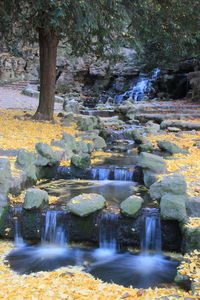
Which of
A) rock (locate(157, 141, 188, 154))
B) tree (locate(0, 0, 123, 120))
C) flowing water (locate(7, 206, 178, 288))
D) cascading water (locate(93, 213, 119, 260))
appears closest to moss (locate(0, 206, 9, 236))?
flowing water (locate(7, 206, 178, 288))

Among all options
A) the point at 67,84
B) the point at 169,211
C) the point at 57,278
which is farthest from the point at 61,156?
the point at 67,84

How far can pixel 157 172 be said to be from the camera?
625 cm

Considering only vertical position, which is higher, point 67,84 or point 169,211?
point 67,84

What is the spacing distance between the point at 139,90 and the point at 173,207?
2000 centimetres

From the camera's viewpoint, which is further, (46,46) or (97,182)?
(46,46)

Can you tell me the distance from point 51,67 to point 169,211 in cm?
820

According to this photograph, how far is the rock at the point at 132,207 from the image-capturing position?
16.2 ft

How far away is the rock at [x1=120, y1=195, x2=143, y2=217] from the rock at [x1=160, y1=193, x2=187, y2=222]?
383 millimetres

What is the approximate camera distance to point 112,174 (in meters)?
7.41

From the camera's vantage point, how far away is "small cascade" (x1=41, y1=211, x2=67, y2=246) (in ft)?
16.9

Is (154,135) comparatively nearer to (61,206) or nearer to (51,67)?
(51,67)

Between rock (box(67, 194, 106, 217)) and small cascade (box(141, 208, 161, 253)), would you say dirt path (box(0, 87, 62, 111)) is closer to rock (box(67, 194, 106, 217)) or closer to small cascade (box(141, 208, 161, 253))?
rock (box(67, 194, 106, 217))

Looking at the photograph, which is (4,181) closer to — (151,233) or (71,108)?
(151,233)

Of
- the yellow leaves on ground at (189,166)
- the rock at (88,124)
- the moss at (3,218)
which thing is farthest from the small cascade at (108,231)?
the rock at (88,124)
